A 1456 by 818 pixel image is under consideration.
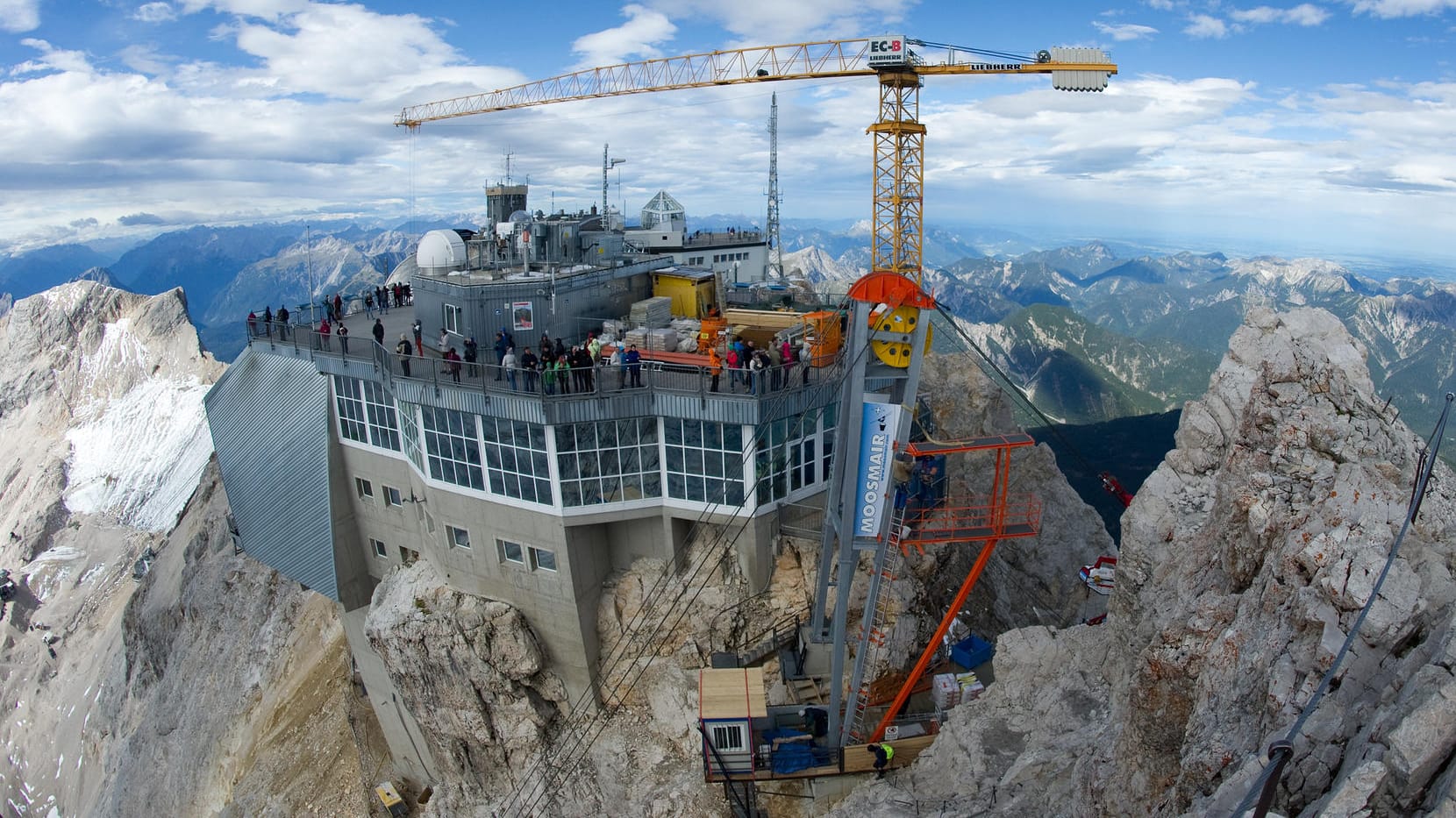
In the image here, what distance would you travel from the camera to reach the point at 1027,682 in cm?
2320

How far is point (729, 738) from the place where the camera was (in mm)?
24266

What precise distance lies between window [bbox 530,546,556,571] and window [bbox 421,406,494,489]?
2939mm

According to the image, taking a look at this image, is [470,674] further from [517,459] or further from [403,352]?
[403,352]

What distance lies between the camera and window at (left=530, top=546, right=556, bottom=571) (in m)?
28.7

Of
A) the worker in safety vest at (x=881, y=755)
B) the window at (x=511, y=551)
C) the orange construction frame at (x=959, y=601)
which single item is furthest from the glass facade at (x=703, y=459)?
the worker in safety vest at (x=881, y=755)

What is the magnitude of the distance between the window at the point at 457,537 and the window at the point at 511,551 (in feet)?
5.41

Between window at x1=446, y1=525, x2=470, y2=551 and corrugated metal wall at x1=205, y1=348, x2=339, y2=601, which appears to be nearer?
A: window at x1=446, y1=525, x2=470, y2=551

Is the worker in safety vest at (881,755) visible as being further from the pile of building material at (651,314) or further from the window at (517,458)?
the pile of building material at (651,314)

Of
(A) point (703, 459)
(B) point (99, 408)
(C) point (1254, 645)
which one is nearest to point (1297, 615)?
(C) point (1254, 645)

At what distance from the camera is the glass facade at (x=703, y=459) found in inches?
1053

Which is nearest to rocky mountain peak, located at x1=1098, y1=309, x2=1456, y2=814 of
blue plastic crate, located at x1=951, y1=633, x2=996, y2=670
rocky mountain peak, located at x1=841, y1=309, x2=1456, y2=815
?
rocky mountain peak, located at x1=841, y1=309, x2=1456, y2=815

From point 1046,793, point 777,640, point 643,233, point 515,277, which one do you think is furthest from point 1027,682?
point 643,233

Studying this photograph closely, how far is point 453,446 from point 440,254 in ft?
38.5

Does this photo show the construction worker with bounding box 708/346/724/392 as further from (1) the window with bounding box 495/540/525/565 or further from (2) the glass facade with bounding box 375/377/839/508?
(1) the window with bounding box 495/540/525/565
